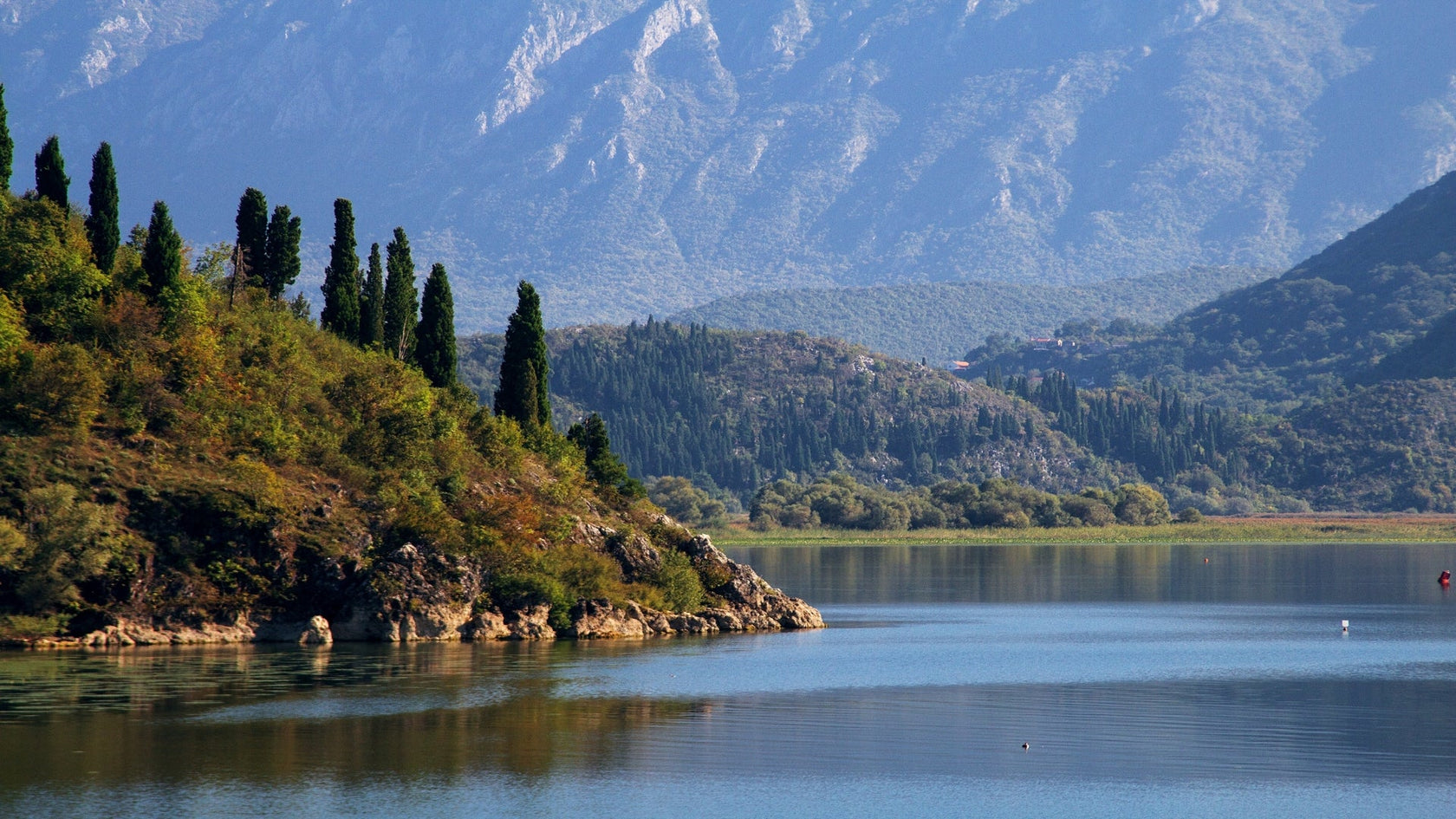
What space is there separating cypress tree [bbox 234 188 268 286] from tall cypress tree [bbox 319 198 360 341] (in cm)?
352

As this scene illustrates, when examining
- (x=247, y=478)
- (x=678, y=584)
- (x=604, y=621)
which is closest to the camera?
(x=247, y=478)

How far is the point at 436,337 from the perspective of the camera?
9000 cm

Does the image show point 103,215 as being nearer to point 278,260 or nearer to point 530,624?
point 278,260

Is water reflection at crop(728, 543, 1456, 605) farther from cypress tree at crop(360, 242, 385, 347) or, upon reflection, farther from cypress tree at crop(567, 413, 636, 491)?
cypress tree at crop(360, 242, 385, 347)

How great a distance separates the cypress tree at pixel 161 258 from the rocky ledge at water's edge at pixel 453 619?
15.1 meters

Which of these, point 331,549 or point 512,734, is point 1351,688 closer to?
point 512,734

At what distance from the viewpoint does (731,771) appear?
42.9 m

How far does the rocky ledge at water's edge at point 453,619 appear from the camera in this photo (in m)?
67.0

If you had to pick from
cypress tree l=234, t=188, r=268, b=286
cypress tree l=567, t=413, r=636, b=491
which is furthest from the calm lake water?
cypress tree l=234, t=188, r=268, b=286

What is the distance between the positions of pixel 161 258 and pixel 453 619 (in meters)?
19.8

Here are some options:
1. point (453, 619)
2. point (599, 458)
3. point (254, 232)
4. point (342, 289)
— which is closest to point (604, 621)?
point (453, 619)

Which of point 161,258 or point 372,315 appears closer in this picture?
point 161,258

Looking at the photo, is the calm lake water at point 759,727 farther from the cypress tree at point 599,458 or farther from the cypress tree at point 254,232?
the cypress tree at point 254,232

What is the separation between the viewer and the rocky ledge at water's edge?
6700 centimetres
